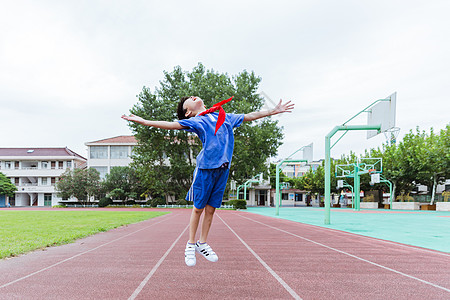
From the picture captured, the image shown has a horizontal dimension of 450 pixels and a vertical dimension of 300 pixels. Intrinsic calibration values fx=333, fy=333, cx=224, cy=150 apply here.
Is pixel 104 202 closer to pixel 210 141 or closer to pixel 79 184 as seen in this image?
pixel 79 184

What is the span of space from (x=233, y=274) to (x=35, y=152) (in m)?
61.3

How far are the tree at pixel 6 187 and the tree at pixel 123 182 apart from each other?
56.8 feet

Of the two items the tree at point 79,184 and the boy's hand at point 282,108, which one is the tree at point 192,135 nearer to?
the tree at point 79,184

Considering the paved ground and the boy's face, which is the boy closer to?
the boy's face

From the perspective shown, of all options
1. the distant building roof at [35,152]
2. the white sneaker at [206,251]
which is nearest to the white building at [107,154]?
the distant building roof at [35,152]

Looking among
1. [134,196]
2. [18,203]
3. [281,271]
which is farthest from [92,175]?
[281,271]

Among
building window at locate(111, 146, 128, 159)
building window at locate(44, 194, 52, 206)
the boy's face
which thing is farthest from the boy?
building window at locate(44, 194, 52, 206)

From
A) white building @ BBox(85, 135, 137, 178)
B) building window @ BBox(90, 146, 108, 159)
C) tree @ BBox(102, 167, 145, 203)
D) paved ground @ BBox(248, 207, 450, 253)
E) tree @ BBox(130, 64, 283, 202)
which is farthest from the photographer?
building window @ BBox(90, 146, 108, 159)

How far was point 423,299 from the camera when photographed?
3.31 meters

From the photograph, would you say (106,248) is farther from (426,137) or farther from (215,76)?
(426,137)

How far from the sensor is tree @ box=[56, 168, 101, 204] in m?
43.8

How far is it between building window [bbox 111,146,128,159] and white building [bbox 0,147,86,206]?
7.87 m

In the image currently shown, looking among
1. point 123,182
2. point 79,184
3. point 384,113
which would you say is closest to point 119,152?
point 123,182

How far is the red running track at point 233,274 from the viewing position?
3.47 meters
